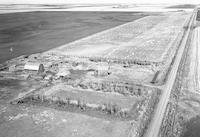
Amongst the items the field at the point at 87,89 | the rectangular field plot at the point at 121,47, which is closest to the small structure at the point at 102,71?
the field at the point at 87,89

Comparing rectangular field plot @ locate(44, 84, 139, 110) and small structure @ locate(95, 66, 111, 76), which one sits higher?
small structure @ locate(95, 66, 111, 76)

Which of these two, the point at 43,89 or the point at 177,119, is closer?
the point at 177,119

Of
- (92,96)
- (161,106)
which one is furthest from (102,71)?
(161,106)

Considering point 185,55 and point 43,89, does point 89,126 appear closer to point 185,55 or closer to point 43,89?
point 43,89

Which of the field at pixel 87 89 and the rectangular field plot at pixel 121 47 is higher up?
the rectangular field plot at pixel 121 47

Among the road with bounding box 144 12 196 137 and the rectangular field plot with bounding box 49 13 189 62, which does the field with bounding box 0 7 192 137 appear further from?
the road with bounding box 144 12 196 137

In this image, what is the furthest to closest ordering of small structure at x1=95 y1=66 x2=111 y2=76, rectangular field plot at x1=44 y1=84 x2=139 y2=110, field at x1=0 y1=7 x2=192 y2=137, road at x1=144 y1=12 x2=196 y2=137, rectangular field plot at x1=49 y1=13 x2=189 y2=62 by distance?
1. rectangular field plot at x1=49 y1=13 x2=189 y2=62
2. small structure at x1=95 y1=66 x2=111 y2=76
3. rectangular field plot at x1=44 y1=84 x2=139 y2=110
4. field at x1=0 y1=7 x2=192 y2=137
5. road at x1=144 y1=12 x2=196 y2=137

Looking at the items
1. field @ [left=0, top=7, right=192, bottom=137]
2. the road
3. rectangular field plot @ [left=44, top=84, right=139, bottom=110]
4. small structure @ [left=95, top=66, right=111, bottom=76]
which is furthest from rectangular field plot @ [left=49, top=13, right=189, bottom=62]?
rectangular field plot @ [left=44, top=84, right=139, bottom=110]

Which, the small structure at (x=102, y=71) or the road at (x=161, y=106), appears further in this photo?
the small structure at (x=102, y=71)

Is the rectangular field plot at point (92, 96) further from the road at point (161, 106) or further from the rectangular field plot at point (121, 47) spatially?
the rectangular field plot at point (121, 47)

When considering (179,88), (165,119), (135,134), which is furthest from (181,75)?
(135,134)

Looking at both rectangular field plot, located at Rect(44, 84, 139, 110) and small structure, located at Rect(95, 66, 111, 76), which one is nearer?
rectangular field plot, located at Rect(44, 84, 139, 110)
